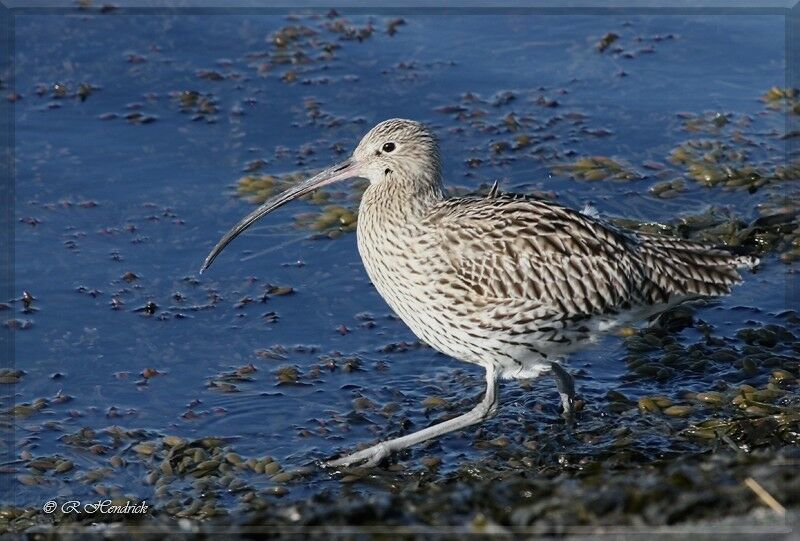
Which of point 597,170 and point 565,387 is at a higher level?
point 597,170

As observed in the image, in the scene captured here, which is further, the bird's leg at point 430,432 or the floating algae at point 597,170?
the floating algae at point 597,170

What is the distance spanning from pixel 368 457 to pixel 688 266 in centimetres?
222

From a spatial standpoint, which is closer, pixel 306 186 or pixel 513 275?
pixel 513 275

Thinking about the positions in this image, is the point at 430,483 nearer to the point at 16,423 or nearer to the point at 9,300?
the point at 16,423

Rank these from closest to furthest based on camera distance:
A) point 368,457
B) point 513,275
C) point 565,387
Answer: point 368,457 → point 513,275 → point 565,387

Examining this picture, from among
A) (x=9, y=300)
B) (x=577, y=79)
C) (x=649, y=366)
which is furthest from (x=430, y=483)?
(x=577, y=79)

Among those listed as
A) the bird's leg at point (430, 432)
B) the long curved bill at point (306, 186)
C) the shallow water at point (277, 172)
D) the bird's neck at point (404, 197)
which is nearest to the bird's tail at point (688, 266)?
the shallow water at point (277, 172)

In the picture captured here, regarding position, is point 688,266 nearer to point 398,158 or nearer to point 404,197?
point 404,197

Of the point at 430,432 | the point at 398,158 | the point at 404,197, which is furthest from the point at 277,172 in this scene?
the point at 430,432

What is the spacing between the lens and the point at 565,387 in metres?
7.93

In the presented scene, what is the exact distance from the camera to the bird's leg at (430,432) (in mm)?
7406

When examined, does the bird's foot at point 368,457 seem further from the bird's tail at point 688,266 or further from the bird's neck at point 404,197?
the bird's tail at point 688,266

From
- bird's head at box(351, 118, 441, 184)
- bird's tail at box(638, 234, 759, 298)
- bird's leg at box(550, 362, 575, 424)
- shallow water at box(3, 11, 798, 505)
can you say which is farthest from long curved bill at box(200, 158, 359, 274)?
bird's tail at box(638, 234, 759, 298)

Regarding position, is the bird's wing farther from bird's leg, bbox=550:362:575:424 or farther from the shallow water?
the shallow water
